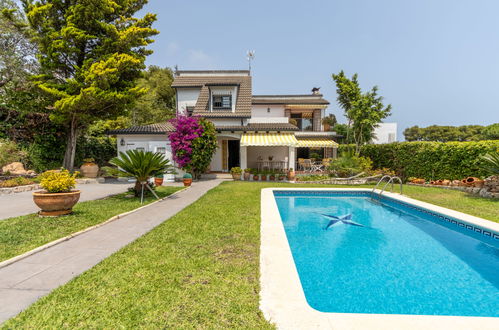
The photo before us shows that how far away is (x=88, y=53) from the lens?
18.0 metres

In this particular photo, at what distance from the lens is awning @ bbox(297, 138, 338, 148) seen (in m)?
26.0

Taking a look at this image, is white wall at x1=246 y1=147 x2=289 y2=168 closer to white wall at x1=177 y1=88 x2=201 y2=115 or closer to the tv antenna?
white wall at x1=177 y1=88 x2=201 y2=115

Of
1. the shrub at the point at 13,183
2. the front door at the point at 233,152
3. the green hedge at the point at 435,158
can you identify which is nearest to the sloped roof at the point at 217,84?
the front door at the point at 233,152

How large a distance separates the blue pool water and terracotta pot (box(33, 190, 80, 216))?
7.93m

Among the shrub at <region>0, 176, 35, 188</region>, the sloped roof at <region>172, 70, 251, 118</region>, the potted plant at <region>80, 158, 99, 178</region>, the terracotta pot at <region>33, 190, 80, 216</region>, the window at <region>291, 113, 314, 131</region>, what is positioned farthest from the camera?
the window at <region>291, 113, 314, 131</region>

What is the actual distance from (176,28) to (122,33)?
6.09m

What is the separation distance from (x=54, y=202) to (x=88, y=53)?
611 inches

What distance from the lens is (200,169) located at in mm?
19859

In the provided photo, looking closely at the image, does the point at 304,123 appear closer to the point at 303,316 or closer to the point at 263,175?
the point at 263,175

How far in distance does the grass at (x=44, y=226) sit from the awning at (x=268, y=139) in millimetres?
13100

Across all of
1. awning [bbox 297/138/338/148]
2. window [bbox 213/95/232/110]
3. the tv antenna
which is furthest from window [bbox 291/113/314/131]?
window [bbox 213/95/232/110]

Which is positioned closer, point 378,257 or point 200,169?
point 378,257

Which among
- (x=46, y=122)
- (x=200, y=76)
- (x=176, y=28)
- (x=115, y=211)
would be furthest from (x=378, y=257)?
(x=200, y=76)

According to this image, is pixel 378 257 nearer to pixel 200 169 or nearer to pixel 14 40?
pixel 200 169
